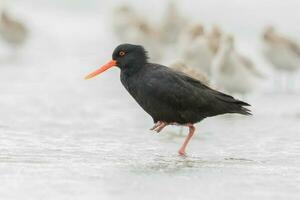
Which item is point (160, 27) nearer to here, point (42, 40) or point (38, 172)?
point (42, 40)

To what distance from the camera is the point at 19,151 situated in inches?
342

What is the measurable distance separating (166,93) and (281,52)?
8949 millimetres

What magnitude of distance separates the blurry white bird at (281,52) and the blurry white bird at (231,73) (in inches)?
99.6

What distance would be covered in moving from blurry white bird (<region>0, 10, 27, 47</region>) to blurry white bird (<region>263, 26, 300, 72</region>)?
21.4ft

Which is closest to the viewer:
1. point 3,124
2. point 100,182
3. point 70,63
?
point 100,182

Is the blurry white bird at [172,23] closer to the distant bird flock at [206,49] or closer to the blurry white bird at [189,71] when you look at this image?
the distant bird flock at [206,49]

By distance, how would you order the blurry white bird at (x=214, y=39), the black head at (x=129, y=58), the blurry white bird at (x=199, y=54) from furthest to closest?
the blurry white bird at (x=214, y=39) → the blurry white bird at (x=199, y=54) → the black head at (x=129, y=58)

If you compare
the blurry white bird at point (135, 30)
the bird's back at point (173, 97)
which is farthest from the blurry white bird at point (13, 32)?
the bird's back at point (173, 97)

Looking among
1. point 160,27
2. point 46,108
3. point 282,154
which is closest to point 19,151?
point 282,154

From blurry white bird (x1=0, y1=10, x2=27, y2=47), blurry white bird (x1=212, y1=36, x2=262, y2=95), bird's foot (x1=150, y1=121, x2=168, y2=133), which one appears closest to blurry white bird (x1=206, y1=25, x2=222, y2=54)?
blurry white bird (x1=212, y1=36, x2=262, y2=95)

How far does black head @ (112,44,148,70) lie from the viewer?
9.27 meters

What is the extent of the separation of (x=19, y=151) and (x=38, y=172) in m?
1.25

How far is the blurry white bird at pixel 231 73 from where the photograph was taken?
14.4 metres

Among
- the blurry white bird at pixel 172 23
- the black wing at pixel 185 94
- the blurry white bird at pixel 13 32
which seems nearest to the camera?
the black wing at pixel 185 94
